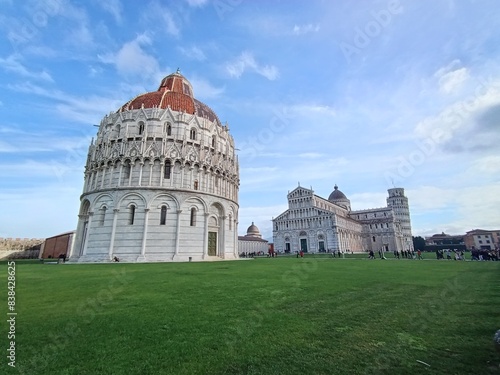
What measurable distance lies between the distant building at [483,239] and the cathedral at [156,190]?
12297 centimetres

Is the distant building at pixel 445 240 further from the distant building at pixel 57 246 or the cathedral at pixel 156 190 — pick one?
the distant building at pixel 57 246

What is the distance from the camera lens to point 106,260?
28422 mm

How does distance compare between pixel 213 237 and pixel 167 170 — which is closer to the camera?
pixel 167 170

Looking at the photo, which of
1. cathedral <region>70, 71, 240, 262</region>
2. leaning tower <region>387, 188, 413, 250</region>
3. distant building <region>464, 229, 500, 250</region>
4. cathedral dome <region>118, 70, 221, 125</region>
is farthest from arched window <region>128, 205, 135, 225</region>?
distant building <region>464, 229, 500, 250</region>

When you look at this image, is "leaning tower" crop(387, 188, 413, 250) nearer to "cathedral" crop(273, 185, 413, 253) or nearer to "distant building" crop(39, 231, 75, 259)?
"cathedral" crop(273, 185, 413, 253)

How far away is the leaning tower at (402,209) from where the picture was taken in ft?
382

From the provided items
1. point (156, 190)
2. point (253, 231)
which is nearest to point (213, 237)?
point (156, 190)

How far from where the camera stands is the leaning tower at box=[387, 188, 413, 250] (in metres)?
116

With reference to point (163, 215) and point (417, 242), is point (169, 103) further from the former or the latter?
point (417, 242)

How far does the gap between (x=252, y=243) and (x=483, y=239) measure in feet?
341

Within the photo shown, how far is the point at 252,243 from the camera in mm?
78125

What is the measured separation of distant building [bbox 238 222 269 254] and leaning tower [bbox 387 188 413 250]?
222 feet

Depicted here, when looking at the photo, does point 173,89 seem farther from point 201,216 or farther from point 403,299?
point 403,299

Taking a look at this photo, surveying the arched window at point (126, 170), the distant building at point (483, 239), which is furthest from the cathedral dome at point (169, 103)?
the distant building at point (483, 239)
